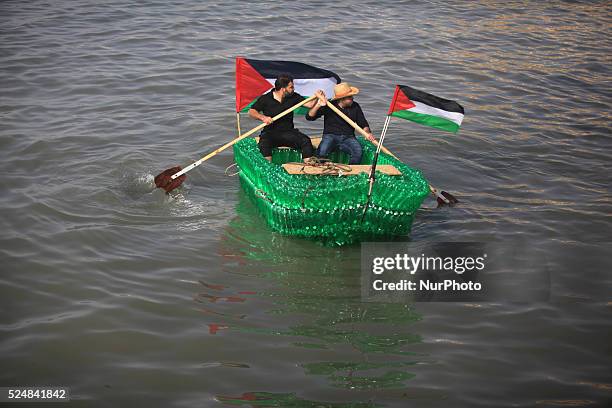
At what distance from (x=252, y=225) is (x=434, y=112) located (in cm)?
298

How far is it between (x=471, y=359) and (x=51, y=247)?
5.49 meters

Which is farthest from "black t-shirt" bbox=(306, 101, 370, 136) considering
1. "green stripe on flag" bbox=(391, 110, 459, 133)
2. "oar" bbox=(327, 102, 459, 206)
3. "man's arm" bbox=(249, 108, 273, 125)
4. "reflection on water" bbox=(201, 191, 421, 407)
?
"reflection on water" bbox=(201, 191, 421, 407)

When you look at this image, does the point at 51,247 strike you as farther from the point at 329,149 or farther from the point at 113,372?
the point at 329,149

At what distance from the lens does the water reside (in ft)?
25.4

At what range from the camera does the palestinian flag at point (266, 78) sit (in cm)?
1230

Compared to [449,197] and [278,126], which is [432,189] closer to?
[449,197]

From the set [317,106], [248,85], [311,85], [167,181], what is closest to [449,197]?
[317,106]

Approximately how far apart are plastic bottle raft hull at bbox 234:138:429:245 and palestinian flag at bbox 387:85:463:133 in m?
0.77

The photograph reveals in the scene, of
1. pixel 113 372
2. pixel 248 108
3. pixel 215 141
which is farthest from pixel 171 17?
pixel 113 372

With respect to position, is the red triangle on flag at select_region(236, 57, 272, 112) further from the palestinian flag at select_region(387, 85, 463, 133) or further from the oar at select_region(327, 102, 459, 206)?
the palestinian flag at select_region(387, 85, 463, 133)

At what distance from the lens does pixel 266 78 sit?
40.6ft

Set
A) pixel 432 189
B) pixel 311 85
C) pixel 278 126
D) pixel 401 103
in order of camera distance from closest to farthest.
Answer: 1. pixel 401 103
2. pixel 432 189
3. pixel 278 126
4. pixel 311 85

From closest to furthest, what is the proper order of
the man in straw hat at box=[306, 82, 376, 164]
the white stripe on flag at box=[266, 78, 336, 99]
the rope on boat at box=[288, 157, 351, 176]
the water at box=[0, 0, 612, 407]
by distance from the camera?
1. the water at box=[0, 0, 612, 407]
2. the rope on boat at box=[288, 157, 351, 176]
3. the man in straw hat at box=[306, 82, 376, 164]
4. the white stripe on flag at box=[266, 78, 336, 99]

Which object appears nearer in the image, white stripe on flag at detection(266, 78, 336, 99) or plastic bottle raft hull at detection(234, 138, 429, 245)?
plastic bottle raft hull at detection(234, 138, 429, 245)
